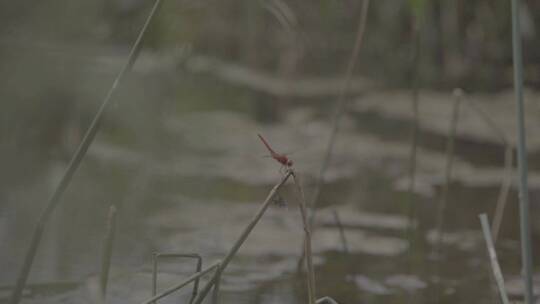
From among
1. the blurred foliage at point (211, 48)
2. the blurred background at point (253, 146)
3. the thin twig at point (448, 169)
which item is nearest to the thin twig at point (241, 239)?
the blurred background at point (253, 146)

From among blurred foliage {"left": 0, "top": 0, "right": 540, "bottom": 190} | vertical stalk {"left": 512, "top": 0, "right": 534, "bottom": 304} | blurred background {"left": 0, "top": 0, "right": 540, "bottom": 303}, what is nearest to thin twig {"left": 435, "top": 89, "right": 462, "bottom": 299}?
blurred background {"left": 0, "top": 0, "right": 540, "bottom": 303}

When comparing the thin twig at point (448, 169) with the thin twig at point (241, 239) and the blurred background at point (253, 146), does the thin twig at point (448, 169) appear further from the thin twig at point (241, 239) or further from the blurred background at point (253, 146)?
the thin twig at point (241, 239)

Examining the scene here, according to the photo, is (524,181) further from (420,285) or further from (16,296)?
(420,285)

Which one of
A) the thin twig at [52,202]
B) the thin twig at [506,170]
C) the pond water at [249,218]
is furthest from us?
the thin twig at [506,170]

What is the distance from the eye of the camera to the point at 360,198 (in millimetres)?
2621

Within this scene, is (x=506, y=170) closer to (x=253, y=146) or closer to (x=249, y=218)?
(x=249, y=218)

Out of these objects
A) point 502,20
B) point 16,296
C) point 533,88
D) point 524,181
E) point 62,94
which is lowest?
point 16,296

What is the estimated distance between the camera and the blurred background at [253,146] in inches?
75.0

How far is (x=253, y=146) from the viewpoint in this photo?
3.11 metres

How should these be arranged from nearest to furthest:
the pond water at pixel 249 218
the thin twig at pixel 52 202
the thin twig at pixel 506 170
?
the thin twig at pixel 52 202, the pond water at pixel 249 218, the thin twig at pixel 506 170

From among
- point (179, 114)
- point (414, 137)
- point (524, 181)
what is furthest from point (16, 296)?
point (179, 114)

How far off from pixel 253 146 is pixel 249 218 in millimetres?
780

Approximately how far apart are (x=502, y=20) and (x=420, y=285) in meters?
2.47

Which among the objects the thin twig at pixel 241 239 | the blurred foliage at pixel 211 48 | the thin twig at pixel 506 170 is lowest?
the thin twig at pixel 241 239
